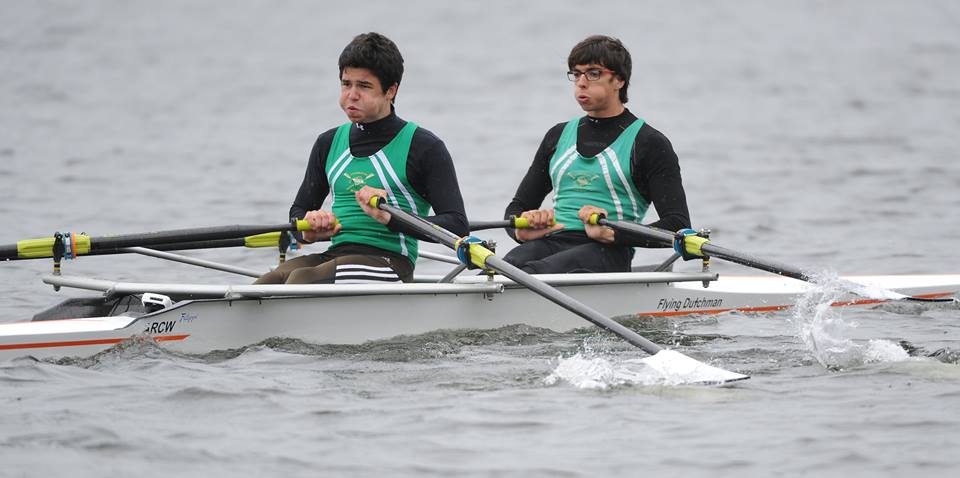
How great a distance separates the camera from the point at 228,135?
23.1m

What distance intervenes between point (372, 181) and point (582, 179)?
5.14 feet

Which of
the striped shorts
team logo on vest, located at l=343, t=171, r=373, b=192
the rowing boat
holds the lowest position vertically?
the rowing boat

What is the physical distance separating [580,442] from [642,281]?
2571 millimetres

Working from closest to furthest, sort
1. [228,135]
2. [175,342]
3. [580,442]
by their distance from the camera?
[580,442], [175,342], [228,135]

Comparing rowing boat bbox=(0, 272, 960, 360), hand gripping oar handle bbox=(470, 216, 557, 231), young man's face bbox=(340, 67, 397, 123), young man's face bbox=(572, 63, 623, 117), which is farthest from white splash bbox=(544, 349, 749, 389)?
young man's face bbox=(572, 63, 623, 117)

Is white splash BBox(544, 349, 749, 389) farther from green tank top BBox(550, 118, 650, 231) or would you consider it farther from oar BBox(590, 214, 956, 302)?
green tank top BBox(550, 118, 650, 231)

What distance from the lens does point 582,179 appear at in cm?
846

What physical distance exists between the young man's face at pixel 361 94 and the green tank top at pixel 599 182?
1569 mm

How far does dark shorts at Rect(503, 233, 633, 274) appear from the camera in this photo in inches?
318

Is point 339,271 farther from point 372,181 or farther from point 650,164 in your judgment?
point 650,164

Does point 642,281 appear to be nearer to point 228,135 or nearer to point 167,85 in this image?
point 228,135

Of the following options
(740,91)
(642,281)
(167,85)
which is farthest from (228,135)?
(642,281)

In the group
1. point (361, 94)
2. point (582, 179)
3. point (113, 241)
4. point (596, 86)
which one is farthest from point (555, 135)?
point (113, 241)

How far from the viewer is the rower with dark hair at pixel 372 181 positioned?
7344 millimetres
